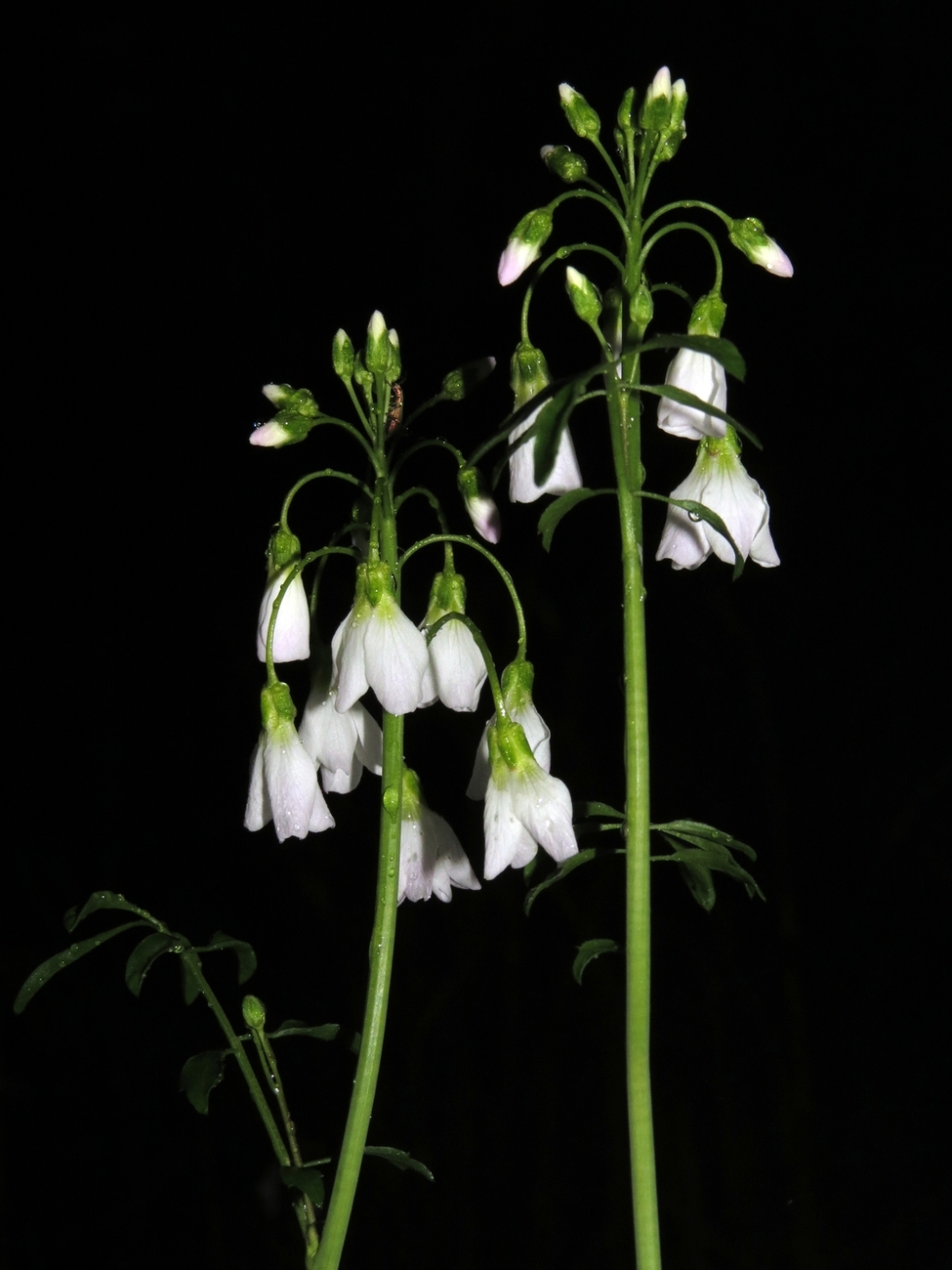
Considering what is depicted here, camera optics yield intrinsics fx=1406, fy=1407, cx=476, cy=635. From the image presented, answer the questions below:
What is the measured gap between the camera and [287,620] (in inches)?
36.4

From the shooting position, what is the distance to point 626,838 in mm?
844

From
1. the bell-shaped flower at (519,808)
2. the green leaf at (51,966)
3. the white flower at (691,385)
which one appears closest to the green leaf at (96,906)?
the green leaf at (51,966)

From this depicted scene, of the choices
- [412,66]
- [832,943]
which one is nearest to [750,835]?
[832,943]

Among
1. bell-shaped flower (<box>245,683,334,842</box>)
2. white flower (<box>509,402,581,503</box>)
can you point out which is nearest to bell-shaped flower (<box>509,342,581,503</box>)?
white flower (<box>509,402,581,503</box>)

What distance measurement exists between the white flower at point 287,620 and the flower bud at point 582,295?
0.82 feet

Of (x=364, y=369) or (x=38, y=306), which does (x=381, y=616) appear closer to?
(x=364, y=369)

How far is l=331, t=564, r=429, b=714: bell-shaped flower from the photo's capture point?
0.85 meters

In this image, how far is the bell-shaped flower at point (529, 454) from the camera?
2.81ft

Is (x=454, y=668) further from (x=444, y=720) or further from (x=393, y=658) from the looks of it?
(x=444, y=720)

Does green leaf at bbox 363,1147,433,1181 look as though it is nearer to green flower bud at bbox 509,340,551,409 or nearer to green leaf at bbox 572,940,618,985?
green leaf at bbox 572,940,618,985

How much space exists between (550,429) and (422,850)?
35 centimetres

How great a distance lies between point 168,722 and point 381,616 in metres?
1.17

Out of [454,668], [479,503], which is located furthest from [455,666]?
[479,503]

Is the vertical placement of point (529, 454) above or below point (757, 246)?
below
